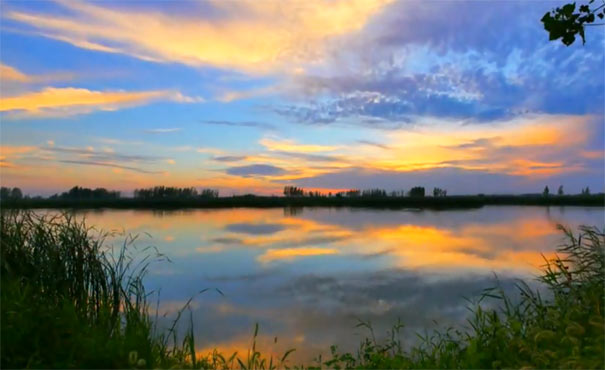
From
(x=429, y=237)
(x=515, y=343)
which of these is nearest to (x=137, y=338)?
(x=515, y=343)

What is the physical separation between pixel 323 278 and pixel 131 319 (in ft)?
26.5

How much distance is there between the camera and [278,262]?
49.4 ft

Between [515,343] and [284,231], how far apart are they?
70.1ft

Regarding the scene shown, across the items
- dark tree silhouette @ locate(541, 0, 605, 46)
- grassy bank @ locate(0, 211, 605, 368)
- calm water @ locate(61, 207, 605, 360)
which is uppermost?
dark tree silhouette @ locate(541, 0, 605, 46)

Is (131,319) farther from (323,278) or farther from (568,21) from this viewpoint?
(323,278)

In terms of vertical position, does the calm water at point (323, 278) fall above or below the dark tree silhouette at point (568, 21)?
below

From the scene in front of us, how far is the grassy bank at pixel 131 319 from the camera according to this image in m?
3.08

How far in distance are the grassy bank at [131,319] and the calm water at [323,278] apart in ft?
3.68

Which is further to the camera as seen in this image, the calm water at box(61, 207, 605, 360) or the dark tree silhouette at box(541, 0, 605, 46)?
the calm water at box(61, 207, 605, 360)

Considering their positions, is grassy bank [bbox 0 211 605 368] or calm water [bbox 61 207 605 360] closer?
grassy bank [bbox 0 211 605 368]

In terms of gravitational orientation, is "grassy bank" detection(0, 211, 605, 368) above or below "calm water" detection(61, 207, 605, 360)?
above

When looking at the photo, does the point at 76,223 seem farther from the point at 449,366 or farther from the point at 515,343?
the point at 515,343

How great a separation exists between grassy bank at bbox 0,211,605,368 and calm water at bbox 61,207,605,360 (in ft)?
3.68

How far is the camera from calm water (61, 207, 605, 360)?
7.89 metres
